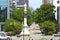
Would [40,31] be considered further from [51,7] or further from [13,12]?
[13,12]

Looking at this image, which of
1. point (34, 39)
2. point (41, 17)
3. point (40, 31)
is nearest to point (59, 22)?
point (41, 17)

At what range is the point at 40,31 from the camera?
46.2 meters

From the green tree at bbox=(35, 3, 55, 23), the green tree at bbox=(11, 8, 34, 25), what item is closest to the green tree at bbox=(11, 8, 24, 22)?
the green tree at bbox=(11, 8, 34, 25)

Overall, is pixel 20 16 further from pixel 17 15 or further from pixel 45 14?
pixel 45 14

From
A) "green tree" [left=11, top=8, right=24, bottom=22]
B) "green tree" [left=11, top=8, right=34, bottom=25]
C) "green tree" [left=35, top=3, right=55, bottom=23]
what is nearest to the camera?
"green tree" [left=35, top=3, right=55, bottom=23]

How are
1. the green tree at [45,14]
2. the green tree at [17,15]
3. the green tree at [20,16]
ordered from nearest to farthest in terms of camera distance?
the green tree at [45,14] → the green tree at [20,16] → the green tree at [17,15]

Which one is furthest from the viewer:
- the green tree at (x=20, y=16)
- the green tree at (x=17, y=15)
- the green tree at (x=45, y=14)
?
the green tree at (x=17, y=15)

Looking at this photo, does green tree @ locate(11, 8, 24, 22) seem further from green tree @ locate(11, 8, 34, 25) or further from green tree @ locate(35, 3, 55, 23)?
green tree @ locate(35, 3, 55, 23)

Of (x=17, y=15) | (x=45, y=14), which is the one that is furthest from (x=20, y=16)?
(x=45, y=14)

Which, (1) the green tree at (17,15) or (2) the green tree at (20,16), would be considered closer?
(2) the green tree at (20,16)

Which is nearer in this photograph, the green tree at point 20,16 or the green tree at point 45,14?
the green tree at point 45,14

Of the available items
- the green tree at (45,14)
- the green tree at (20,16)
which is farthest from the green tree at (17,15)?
the green tree at (45,14)

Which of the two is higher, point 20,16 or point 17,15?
point 17,15

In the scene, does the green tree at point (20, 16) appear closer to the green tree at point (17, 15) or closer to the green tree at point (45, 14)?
the green tree at point (17, 15)
